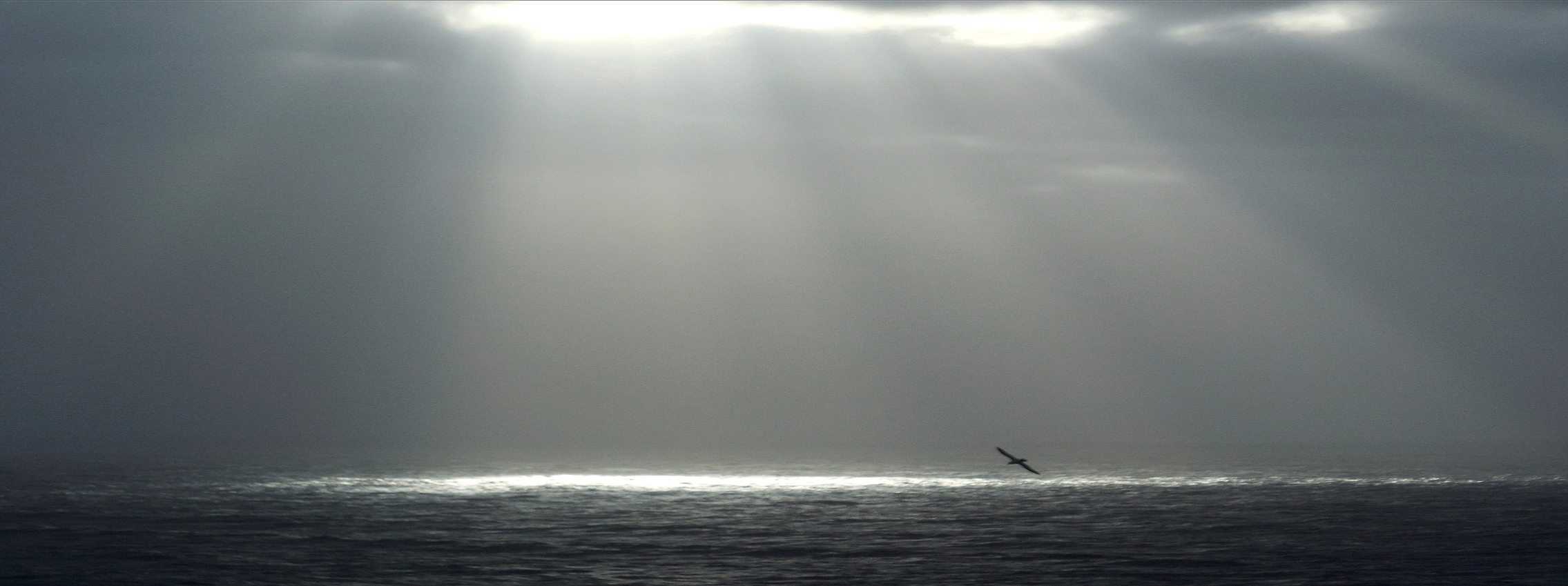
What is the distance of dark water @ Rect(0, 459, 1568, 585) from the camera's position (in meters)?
76.4

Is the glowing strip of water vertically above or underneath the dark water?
above

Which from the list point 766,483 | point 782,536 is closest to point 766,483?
point 766,483

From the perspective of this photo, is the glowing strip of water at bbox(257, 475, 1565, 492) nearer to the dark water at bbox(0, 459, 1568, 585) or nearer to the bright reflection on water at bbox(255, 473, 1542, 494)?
the bright reflection on water at bbox(255, 473, 1542, 494)

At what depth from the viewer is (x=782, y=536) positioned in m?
98.3

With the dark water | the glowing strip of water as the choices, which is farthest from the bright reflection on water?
the dark water

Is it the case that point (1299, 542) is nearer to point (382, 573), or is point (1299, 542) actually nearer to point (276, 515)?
point (382, 573)

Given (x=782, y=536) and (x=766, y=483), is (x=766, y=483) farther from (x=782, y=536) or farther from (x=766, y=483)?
(x=782, y=536)

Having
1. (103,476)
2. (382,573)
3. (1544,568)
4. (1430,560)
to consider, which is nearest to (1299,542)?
(1430,560)

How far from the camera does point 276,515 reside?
117 metres

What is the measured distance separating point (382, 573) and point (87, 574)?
15384 mm

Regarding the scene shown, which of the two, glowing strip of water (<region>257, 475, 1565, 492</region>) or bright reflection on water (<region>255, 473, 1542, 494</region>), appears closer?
bright reflection on water (<region>255, 473, 1542, 494</region>)

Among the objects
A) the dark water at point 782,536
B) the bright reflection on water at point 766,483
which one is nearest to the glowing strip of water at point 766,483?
the bright reflection on water at point 766,483

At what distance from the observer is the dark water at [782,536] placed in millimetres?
76375

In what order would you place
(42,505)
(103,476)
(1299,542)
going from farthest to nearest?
(103,476) < (42,505) < (1299,542)
